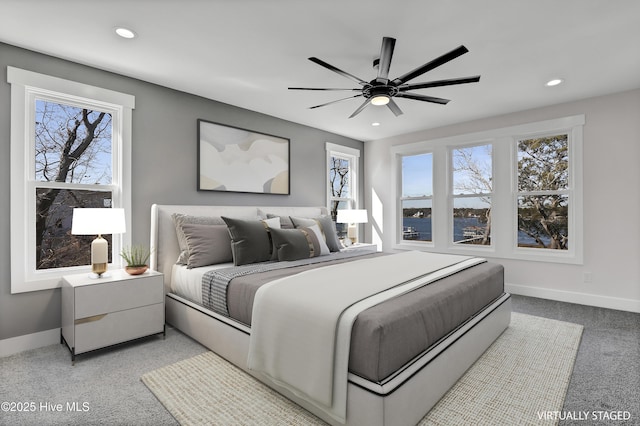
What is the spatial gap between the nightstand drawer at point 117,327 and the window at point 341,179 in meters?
3.28

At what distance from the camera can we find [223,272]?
2.62 metres

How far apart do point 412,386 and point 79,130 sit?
350 cm

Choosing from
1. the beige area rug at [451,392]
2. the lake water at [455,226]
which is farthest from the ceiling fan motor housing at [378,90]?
the lake water at [455,226]

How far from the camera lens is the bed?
5.02 feet

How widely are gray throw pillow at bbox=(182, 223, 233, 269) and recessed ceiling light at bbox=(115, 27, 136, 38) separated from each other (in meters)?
1.63

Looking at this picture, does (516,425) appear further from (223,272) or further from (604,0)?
(604,0)

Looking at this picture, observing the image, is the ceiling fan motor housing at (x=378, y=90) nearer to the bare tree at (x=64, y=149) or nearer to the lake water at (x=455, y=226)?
the bare tree at (x=64, y=149)

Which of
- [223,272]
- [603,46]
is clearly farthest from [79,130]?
[603,46]

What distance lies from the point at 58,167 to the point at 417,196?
486cm

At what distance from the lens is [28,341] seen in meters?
2.67

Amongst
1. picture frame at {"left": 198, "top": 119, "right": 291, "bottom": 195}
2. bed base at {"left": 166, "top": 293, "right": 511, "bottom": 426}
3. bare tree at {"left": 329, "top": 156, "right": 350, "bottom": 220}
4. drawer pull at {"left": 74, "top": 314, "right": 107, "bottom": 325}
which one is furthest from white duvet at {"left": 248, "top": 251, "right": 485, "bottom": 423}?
bare tree at {"left": 329, "top": 156, "right": 350, "bottom": 220}

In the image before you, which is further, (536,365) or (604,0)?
(536,365)

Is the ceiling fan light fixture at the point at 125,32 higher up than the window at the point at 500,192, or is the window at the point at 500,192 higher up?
the ceiling fan light fixture at the point at 125,32

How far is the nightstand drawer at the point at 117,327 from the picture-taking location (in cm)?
244
